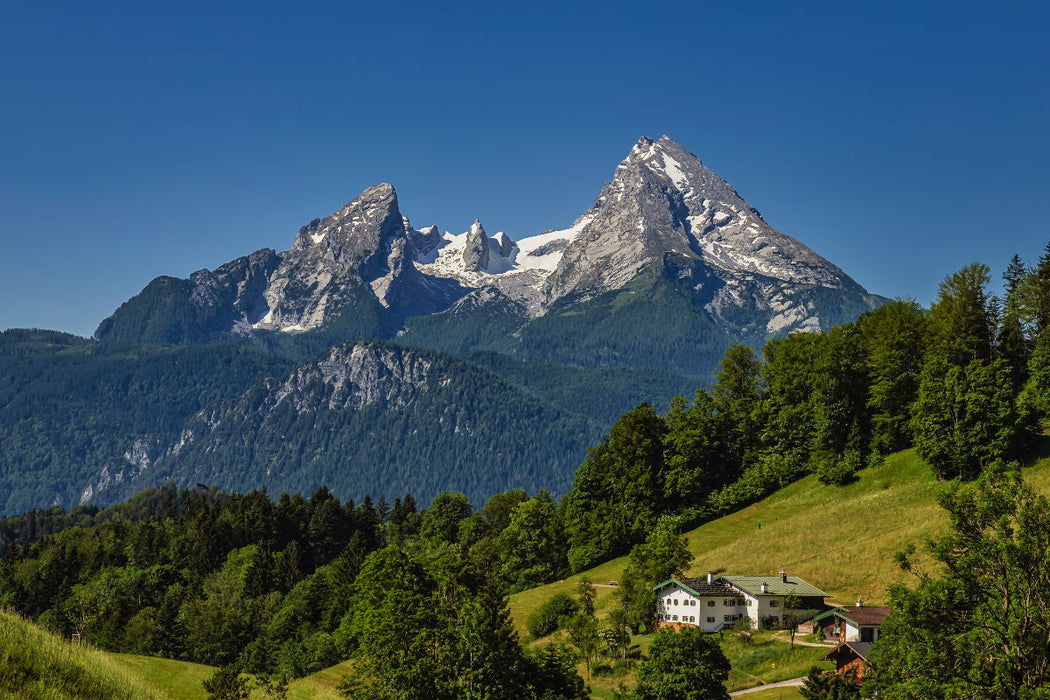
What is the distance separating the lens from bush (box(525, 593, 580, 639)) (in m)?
89.0

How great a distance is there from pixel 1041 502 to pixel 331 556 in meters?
141

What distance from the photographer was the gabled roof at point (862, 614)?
66.2 metres

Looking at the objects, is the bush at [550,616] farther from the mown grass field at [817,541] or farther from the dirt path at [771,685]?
the dirt path at [771,685]

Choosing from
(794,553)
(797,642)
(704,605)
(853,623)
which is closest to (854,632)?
(853,623)

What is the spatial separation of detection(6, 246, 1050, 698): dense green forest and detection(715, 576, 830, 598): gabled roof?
836cm

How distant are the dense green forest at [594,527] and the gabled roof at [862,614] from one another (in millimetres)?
13772

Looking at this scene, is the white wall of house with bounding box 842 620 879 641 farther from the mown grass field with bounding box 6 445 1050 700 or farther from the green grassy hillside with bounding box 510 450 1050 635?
the green grassy hillside with bounding box 510 450 1050 635

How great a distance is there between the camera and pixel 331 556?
6270 inches

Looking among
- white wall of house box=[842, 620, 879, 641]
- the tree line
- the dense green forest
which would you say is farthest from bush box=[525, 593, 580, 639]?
white wall of house box=[842, 620, 879, 641]

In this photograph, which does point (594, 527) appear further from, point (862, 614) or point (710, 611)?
point (862, 614)

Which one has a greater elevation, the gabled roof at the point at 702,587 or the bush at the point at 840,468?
the bush at the point at 840,468

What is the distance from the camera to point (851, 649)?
6412cm

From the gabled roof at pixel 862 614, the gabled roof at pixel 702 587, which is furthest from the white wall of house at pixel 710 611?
the gabled roof at pixel 862 614

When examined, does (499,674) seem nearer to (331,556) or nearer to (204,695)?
(204,695)
